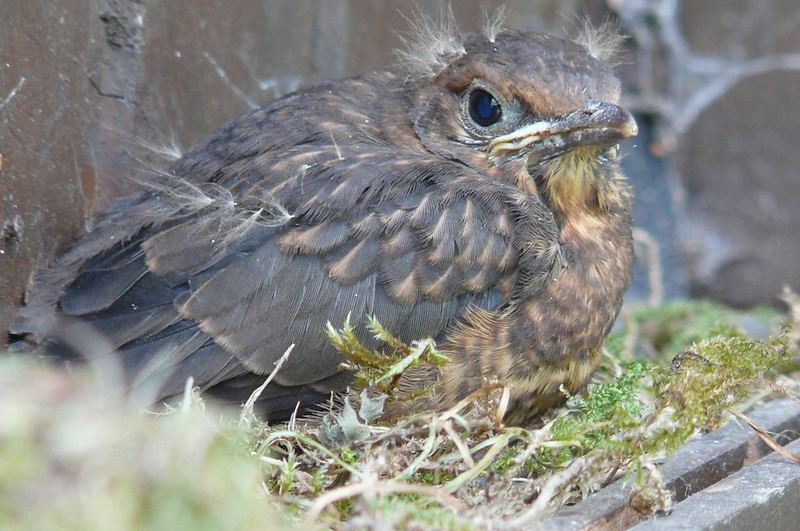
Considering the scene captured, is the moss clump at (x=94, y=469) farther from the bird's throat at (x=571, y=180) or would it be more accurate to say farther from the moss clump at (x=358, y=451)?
the bird's throat at (x=571, y=180)

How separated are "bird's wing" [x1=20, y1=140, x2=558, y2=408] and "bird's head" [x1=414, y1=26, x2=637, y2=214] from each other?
5.8 inches

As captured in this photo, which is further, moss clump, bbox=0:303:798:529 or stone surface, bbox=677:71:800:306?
stone surface, bbox=677:71:800:306

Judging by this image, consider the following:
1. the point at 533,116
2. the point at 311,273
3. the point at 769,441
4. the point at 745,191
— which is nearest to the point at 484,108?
the point at 533,116

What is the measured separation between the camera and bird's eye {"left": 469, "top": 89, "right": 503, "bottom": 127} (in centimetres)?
255

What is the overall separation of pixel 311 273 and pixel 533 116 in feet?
2.09

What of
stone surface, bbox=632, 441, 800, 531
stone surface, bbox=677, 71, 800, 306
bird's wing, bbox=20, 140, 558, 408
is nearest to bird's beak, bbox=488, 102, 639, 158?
bird's wing, bbox=20, 140, 558, 408

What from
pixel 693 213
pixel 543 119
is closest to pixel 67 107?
pixel 543 119

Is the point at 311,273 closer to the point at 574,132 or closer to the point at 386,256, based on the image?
the point at 386,256

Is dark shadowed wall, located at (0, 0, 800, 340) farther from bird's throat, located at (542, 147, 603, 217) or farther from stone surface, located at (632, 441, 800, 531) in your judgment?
stone surface, located at (632, 441, 800, 531)

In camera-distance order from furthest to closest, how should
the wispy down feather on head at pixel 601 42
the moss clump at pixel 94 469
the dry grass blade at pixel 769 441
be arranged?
the wispy down feather on head at pixel 601 42 < the dry grass blade at pixel 769 441 < the moss clump at pixel 94 469

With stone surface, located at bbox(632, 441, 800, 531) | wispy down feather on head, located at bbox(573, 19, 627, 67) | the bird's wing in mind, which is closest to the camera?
stone surface, located at bbox(632, 441, 800, 531)

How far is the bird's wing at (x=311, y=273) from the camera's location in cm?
227

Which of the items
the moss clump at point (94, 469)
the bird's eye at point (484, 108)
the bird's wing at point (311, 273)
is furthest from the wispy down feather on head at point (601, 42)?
the moss clump at point (94, 469)

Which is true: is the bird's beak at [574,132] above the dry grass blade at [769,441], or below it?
above
